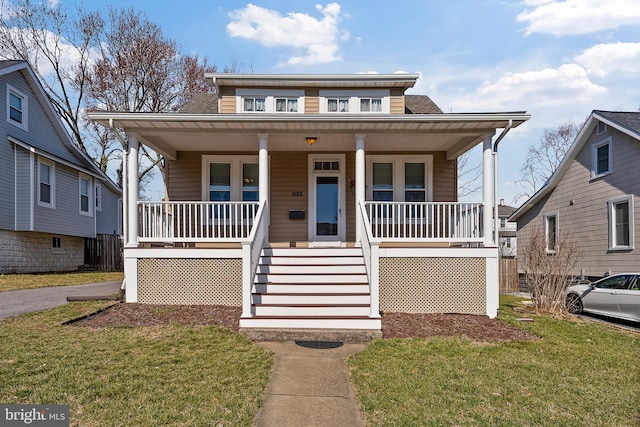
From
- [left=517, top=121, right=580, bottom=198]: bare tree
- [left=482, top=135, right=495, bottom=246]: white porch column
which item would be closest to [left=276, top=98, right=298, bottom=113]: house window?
[left=482, top=135, right=495, bottom=246]: white porch column

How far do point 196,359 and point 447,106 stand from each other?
22.4 meters

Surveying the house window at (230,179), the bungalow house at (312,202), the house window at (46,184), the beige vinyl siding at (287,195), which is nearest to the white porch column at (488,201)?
the bungalow house at (312,202)

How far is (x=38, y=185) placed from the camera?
1467 centimetres

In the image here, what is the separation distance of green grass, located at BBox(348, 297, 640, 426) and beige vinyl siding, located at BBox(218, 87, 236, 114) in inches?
312

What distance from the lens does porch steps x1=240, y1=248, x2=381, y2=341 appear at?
609 centimetres

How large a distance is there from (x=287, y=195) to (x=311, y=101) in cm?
290

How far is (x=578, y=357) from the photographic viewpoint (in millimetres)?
5301

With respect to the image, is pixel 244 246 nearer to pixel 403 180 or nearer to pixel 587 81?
pixel 403 180

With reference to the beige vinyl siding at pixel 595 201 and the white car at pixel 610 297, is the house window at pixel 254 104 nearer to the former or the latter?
the beige vinyl siding at pixel 595 201

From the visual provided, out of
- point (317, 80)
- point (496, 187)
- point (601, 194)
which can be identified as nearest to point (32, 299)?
point (317, 80)

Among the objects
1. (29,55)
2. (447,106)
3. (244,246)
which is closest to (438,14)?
(244,246)

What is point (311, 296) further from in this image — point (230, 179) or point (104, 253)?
point (104, 253)

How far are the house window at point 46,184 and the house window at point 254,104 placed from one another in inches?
352

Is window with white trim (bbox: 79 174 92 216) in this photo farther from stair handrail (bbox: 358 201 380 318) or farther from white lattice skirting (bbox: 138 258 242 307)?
stair handrail (bbox: 358 201 380 318)
